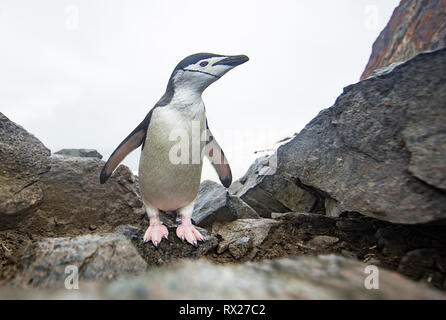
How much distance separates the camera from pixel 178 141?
1.89 m

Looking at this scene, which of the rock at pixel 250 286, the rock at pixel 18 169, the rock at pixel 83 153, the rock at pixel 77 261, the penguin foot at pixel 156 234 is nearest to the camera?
the rock at pixel 250 286

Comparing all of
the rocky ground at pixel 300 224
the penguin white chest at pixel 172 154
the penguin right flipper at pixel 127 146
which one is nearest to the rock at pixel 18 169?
the rocky ground at pixel 300 224

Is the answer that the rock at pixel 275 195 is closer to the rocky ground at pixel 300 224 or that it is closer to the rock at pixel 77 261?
the rocky ground at pixel 300 224

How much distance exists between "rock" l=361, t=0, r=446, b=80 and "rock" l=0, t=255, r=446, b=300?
2152 mm

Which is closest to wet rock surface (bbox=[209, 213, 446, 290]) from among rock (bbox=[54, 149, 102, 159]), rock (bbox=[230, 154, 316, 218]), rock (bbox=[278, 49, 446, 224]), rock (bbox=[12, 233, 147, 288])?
rock (bbox=[278, 49, 446, 224])

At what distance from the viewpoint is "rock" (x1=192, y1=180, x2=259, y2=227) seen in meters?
2.52

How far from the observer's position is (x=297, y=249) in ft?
5.86

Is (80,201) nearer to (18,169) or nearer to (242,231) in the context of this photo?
(18,169)

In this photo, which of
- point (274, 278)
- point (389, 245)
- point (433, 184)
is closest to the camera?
point (274, 278)

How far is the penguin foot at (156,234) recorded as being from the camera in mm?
1832

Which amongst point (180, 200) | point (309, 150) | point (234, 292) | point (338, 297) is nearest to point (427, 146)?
point (309, 150)

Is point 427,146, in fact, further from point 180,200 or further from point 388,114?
point 180,200

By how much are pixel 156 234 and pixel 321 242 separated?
1.30 meters

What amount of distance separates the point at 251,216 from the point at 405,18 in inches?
147
